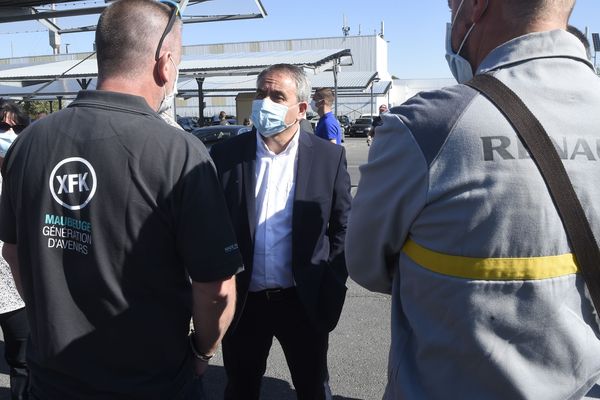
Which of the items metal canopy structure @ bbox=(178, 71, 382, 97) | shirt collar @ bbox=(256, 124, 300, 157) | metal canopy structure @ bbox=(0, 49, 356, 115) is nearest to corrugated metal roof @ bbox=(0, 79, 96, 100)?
metal canopy structure @ bbox=(0, 49, 356, 115)

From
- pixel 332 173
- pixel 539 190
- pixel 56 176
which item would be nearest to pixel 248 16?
pixel 332 173

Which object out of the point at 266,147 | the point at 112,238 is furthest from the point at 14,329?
the point at 112,238

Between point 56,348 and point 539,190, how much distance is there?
1405 mm

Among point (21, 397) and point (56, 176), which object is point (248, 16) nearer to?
point (21, 397)

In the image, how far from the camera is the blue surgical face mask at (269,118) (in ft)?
9.76

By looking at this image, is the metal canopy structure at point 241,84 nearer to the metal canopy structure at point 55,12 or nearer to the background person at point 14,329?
the metal canopy structure at point 55,12

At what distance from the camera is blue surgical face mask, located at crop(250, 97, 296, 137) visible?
117 inches

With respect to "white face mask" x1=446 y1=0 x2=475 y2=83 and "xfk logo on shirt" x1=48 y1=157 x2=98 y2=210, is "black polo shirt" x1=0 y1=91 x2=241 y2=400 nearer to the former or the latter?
"xfk logo on shirt" x1=48 y1=157 x2=98 y2=210

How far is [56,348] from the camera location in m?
1.62

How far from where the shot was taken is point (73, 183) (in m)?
1.59

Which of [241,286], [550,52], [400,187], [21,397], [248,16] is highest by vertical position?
[248,16]

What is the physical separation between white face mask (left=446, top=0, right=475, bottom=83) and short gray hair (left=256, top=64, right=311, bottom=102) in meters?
1.55

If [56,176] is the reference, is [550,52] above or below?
above

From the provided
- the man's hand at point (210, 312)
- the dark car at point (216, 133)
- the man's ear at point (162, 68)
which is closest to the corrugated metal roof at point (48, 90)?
the dark car at point (216, 133)
